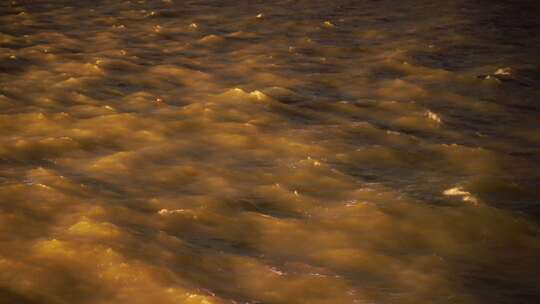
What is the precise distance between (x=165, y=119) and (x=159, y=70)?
1.30 meters

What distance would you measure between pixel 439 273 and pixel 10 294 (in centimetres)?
190

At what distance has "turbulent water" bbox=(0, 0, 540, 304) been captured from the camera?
7.58ft

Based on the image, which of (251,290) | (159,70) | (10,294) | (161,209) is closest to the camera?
(10,294)

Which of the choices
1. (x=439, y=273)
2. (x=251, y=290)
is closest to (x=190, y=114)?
(x=251, y=290)

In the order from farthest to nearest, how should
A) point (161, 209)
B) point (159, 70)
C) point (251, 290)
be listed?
1. point (159, 70)
2. point (161, 209)
3. point (251, 290)

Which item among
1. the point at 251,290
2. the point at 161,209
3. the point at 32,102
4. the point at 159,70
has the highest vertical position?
the point at 159,70

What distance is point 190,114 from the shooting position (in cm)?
406

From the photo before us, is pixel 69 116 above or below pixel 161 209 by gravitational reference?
above

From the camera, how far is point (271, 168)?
3.31 meters

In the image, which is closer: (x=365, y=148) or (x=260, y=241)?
(x=260, y=241)

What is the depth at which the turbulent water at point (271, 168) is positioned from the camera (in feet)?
7.58

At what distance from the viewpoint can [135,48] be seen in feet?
19.0

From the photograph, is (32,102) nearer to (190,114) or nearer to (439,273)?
(190,114)

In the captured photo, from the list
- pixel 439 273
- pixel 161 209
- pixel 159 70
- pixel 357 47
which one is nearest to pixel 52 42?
pixel 159 70
